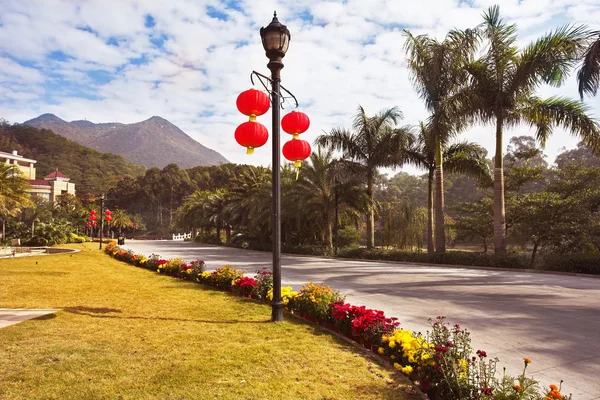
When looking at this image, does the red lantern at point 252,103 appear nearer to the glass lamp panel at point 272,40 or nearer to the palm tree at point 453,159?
the glass lamp panel at point 272,40

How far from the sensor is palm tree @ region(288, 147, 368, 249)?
2383 centimetres

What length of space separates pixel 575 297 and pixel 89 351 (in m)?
10.2

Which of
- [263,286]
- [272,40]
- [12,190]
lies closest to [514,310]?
[263,286]

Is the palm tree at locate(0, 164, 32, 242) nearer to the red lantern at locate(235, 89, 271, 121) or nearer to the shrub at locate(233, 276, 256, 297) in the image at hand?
the shrub at locate(233, 276, 256, 297)

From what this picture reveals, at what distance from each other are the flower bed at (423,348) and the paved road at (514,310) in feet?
1.93

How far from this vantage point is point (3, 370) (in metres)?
3.96

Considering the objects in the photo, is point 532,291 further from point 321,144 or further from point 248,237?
point 248,237

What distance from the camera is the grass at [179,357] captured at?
3.55 m

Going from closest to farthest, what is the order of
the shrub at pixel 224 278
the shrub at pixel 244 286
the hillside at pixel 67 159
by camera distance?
the shrub at pixel 244 286 → the shrub at pixel 224 278 → the hillside at pixel 67 159

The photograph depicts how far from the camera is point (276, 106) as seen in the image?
6672 mm

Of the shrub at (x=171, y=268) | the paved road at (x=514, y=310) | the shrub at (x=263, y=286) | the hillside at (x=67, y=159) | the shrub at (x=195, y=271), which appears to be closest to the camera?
the paved road at (x=514, y=310)

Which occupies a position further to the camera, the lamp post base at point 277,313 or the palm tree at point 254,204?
the palm tree at point 254,204

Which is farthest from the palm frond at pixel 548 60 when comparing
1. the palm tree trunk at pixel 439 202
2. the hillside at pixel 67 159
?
the hillside at pixel 67 159

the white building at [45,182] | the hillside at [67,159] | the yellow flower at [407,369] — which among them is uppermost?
the hillside at [67,159]
